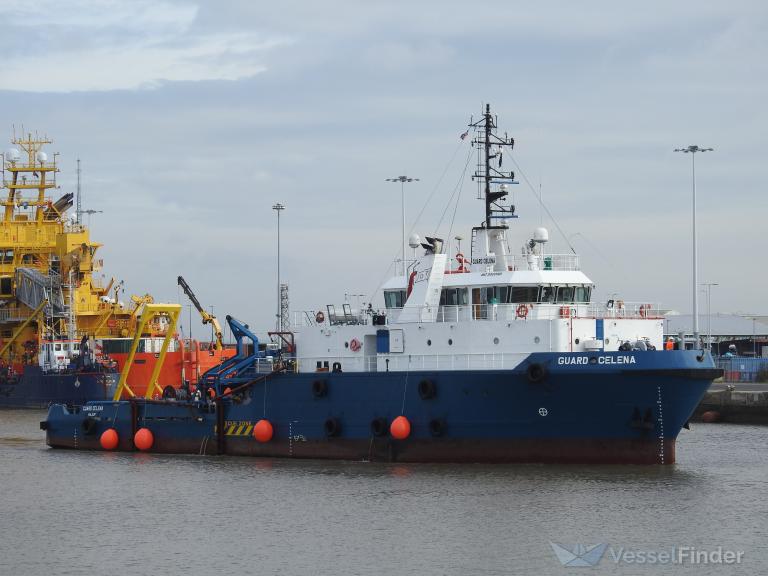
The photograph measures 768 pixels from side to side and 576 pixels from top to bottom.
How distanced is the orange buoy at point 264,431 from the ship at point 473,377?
0.04m

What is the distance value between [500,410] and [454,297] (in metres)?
3.64

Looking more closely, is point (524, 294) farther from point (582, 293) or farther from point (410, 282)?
point (410, 282)

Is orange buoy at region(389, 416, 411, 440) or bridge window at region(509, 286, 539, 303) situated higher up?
bridge window at region(509, 286, 539, 303)

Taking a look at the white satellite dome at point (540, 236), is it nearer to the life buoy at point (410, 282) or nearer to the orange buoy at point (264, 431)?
the life buoy at point (410, 282)

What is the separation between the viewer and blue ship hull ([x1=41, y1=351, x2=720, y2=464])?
1135 inches

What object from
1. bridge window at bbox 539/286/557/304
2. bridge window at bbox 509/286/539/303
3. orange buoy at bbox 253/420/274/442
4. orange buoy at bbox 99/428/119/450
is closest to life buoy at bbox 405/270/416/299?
bridge window at bbox 509/286/539/303

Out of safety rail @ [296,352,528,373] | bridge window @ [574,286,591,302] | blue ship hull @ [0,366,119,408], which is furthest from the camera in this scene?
blue ship hull @ [0,366,119,408]

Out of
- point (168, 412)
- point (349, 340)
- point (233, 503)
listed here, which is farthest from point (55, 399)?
point (233, 503)

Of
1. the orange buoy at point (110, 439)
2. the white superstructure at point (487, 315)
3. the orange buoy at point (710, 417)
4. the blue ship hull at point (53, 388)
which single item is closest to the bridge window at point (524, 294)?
the white superstructure at point (487, 315)

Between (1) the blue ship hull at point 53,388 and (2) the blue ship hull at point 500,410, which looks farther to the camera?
(1) the blue ship hull at point 53,388

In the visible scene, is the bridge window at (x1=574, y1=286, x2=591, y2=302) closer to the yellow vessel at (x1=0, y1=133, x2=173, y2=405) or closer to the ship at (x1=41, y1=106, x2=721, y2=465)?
the ship at (x1=41, y1=106, x2=721, y2=465)

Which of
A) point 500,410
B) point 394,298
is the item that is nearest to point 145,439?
point 394,298

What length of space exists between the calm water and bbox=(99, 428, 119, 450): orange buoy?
328 cm

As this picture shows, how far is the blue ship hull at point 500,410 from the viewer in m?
28.8
